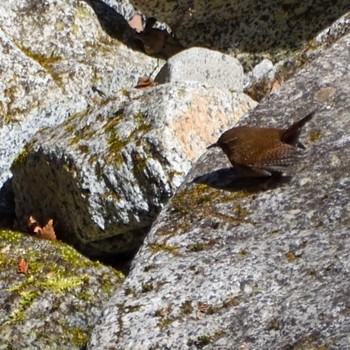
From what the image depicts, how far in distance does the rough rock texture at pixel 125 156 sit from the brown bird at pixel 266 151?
1.31m

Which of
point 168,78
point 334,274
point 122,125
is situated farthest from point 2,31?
point 334,274

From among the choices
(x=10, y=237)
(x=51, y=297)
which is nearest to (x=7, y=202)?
(x=10, y=237)

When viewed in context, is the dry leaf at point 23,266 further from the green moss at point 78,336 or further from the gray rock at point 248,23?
the gray rock at point 248,23

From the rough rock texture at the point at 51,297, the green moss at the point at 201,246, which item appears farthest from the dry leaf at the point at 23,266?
the green moss at the point at 201,246

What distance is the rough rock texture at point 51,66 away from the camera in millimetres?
8188

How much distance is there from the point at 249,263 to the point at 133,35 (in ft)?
15.3

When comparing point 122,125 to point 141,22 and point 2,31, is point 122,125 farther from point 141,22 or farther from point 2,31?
point 141,22

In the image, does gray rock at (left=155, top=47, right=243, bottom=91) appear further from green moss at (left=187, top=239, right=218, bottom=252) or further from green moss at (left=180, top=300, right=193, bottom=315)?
green moss at (left=180, top=300, right=193, bottom=315)

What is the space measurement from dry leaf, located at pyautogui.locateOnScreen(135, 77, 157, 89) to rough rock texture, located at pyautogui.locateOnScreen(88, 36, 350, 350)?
2.58 m

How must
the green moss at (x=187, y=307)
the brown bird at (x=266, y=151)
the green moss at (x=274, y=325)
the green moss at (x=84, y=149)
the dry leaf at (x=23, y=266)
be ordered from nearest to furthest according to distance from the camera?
1. the green moss at (x=274, y=325)
2. the green moss at (x=187, y=307)
3. the brown bird at (x=266, y=151)
4. the dry leaf at (x=23, y=266)
5. the green moss at (x=84, y=149)

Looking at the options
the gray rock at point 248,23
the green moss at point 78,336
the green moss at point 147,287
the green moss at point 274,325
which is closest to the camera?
the green moss at point 274,325

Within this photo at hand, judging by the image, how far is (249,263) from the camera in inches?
187

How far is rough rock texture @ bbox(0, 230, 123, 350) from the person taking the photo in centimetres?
653

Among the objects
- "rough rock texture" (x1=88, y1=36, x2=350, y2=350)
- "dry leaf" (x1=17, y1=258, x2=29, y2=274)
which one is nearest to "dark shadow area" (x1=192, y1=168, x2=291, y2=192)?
"rough rock texture" (x1=88, y1=36, x2=350, y2=350)
